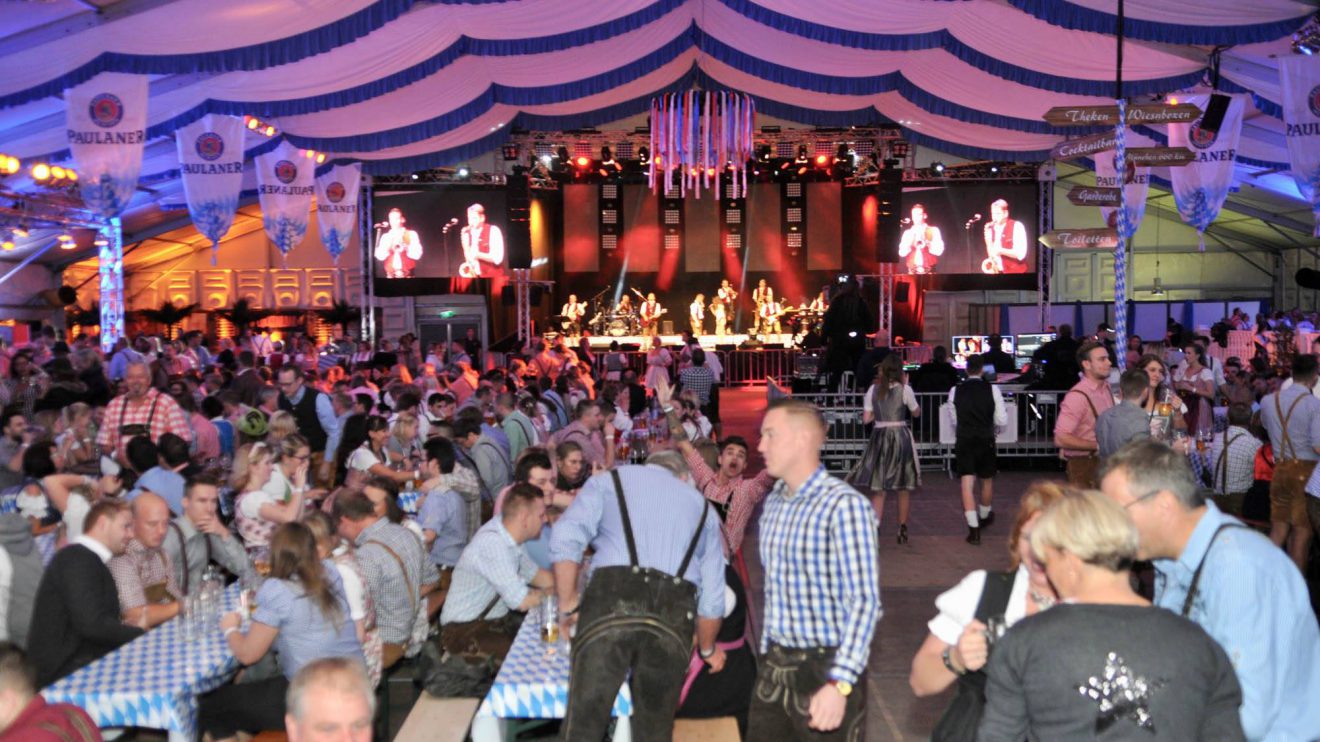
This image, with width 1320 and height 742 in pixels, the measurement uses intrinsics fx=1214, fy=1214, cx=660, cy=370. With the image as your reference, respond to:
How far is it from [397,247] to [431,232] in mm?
716

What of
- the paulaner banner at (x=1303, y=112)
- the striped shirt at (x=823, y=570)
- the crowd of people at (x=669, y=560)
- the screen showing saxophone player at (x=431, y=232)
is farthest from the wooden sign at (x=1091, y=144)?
the screen showing saxophone player at (x=431, y=232)

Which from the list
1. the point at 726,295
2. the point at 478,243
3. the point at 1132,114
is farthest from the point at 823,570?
the point at 726,295

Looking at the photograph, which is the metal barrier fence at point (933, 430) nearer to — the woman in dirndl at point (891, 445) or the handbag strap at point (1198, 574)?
the woman in dirndl at point (891, 445)

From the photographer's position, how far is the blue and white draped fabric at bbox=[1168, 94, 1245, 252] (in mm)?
14180

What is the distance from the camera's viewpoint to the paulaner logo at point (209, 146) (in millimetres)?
14547

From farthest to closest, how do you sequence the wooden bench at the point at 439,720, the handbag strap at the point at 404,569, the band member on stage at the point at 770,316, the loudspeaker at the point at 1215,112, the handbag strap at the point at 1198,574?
the band member on stage at the point at 770,316 < the loudspeaker at the point at 1215,112 < the handbag strap at the point at 404,569 < the wooden bench at the point at 439,720 < the handbag strap at the point at 1198,574

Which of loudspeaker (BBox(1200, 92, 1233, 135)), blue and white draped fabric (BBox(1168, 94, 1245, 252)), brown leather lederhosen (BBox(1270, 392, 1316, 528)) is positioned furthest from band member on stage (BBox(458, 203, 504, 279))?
brown leather lederhosen (BBox(1270, 392, 1316, 528))

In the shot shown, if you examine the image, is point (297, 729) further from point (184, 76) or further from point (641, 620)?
point (184, 76)

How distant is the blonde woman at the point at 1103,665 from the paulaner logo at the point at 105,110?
38.4 ft

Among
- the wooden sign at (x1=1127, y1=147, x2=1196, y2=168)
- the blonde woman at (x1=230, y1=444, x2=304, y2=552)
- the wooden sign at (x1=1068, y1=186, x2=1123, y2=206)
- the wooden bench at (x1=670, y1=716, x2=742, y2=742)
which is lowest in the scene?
the wooden bench at (x1=670, y1=716, x2=742, y2=742)

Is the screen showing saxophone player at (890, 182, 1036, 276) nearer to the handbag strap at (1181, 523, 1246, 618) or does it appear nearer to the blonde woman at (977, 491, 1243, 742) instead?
the handbag strap at (1181, 523, 1246, 618)

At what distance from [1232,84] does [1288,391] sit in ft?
25.8

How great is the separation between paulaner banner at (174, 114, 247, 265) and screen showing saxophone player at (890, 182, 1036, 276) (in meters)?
13.2

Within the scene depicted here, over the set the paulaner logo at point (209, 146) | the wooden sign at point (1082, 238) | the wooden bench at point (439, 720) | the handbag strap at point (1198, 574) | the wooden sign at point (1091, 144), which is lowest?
the wooden bench at point (439, 720)
